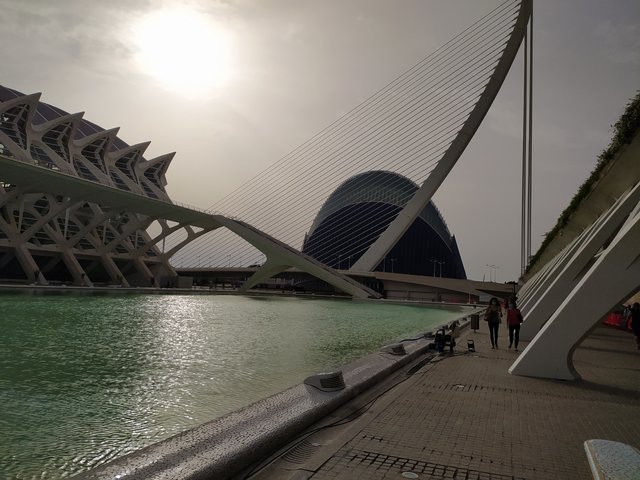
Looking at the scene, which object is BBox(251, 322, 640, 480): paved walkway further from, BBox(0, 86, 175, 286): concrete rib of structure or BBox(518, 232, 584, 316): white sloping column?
BBox(0, 86, 175, 286): concrete rib of structure

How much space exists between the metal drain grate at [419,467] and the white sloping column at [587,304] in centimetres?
366

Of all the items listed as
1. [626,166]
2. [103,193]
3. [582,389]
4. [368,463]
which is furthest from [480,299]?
[368,463]

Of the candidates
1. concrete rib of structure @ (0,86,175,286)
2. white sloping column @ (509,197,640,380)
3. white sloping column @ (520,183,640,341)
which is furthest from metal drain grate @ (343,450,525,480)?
concrete rib of structure @ (0,86,175,286)

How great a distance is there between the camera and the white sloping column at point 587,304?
18.2 ft

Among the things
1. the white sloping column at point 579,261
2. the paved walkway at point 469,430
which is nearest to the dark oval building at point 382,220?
the white sloping column at point 579,261

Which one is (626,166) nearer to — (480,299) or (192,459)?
(192,459)

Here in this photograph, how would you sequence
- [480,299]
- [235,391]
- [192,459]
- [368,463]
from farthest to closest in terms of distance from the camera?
1. [480,299]
2. [235,391]
3. [368,463]
4. [192,459]

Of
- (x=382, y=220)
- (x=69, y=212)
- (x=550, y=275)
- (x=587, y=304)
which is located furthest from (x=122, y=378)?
(x=382, y=220)

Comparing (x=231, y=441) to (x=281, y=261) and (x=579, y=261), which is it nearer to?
(x=579, y=261)

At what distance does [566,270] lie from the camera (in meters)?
8.91

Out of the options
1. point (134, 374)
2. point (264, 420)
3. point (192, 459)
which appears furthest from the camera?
point (134, 374)

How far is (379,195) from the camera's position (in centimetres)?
6944

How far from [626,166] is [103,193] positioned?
32.3 m

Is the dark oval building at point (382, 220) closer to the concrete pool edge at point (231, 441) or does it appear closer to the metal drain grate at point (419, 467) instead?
the concrete pool edge at point (231, 441)
